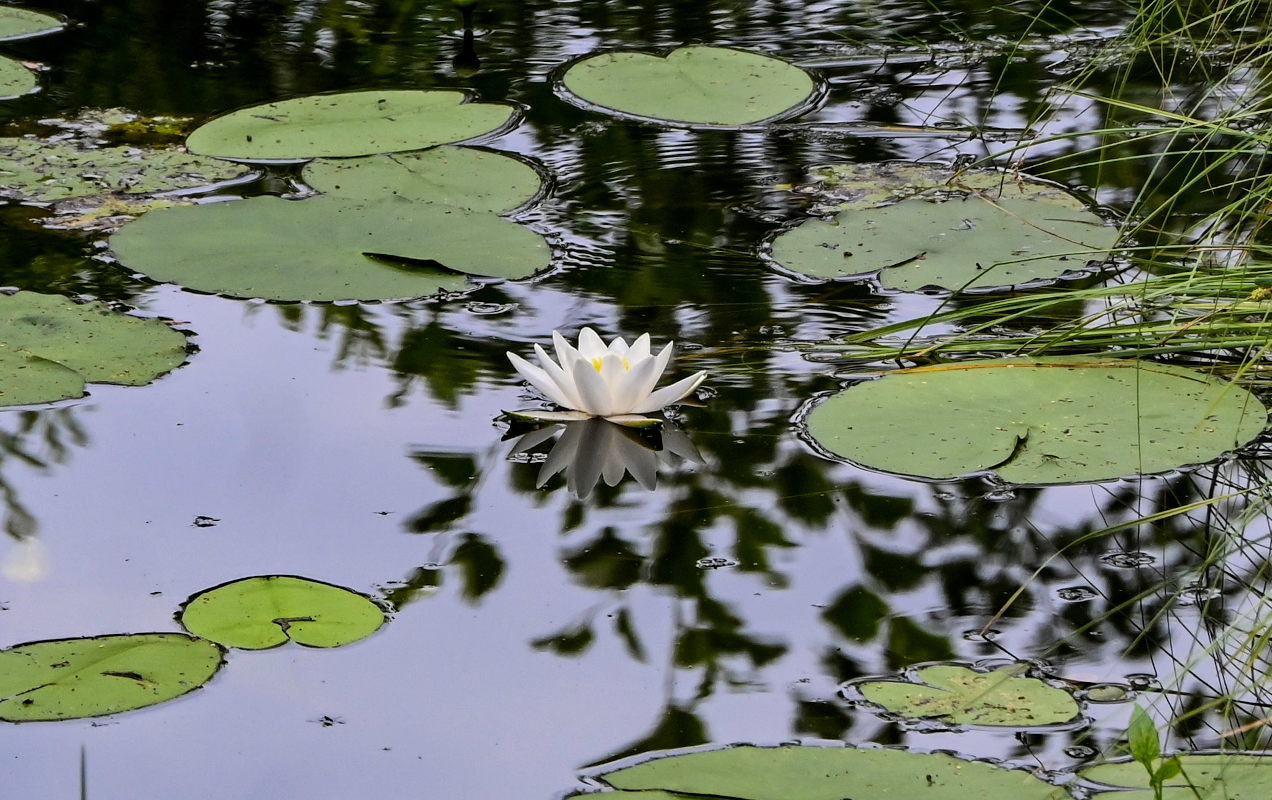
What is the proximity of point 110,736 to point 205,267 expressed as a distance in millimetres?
1367

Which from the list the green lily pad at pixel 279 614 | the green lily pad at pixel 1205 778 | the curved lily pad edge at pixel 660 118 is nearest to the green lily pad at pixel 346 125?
the curved lily pad edge at pixel 660 118

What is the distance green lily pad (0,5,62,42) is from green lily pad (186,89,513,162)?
1.06 m

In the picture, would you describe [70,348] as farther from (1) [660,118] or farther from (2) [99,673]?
A: (1) [660,118]

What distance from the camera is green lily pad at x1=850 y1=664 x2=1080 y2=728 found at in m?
1.66

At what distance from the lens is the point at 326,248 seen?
289 cm

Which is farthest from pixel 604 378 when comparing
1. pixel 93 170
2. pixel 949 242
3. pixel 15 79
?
pixel 15 79

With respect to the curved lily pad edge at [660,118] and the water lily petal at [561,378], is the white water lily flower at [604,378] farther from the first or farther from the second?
the curved lily pad edge at [660,118]

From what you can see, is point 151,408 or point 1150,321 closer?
point 151,408

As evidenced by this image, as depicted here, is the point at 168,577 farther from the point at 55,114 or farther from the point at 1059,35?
the point at 1059,35

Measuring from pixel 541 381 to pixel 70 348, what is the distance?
0.83m

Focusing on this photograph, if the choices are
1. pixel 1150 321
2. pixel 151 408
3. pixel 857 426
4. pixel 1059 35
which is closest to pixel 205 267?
pixel 151 408

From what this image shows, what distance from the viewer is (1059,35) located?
422cm

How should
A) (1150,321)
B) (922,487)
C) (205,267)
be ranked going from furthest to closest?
(205,267) < (1150,321) < (922,487)

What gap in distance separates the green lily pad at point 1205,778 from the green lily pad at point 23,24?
3.79m
